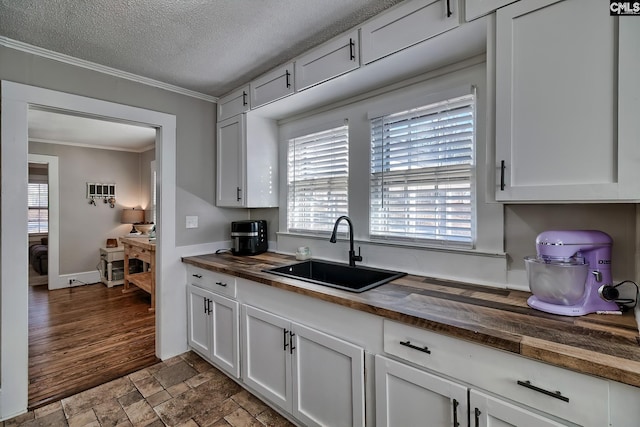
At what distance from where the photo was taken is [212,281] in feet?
7.95

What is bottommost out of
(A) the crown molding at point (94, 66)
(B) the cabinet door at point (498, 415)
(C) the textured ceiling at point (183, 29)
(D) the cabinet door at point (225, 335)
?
(D) the cabinet door at point (225, 335)

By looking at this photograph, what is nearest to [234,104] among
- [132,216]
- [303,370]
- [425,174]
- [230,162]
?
[230,162]

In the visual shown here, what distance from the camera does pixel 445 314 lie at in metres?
1.24

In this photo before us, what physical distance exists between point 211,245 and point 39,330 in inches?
87.5

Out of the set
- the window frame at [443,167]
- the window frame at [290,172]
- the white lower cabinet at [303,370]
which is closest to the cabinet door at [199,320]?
the white lower cabinet at [303,370]

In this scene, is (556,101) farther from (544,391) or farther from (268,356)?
(268,356)

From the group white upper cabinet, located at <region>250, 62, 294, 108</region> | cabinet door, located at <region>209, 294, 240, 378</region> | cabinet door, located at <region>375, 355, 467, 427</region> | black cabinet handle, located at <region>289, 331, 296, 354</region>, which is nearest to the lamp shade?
cabinet door, located at <region>209, 294, 240, 378</region>

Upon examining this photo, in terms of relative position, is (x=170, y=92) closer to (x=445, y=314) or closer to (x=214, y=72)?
(x=214, y=72)

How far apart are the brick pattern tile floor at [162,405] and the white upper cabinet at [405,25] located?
2211 mm

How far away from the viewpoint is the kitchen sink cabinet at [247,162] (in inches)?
104

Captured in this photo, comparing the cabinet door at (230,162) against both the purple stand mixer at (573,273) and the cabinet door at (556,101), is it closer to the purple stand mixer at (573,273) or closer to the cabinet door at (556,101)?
the cabinet door at (556,101)

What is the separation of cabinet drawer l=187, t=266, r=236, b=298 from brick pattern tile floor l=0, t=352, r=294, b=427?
667 millimetres

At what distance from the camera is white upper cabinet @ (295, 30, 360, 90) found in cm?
179

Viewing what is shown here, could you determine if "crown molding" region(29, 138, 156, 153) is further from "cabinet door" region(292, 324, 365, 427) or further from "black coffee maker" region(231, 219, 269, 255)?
"cabinet door" region(292, 324, 365, 427)
